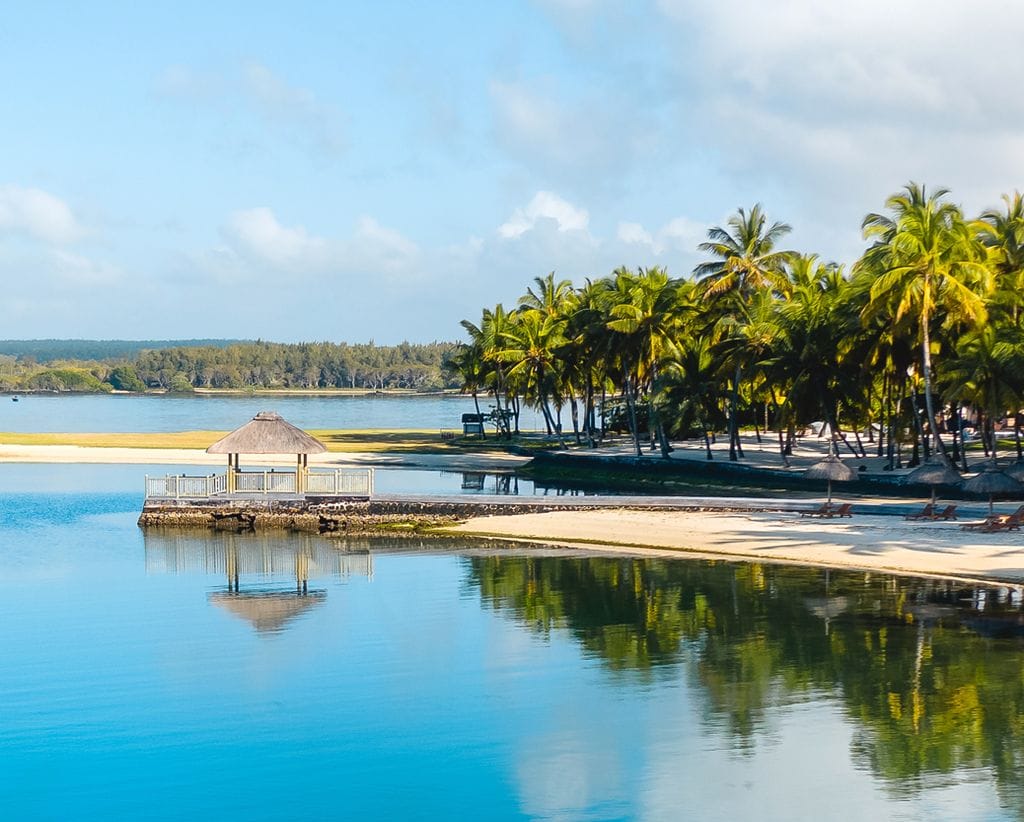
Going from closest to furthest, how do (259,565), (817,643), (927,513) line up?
(817,643) < (259,565) < (927,513)

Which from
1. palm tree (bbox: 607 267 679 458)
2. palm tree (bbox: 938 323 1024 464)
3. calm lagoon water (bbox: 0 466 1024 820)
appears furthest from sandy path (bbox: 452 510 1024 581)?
palm tree (bbox: 607 267 679 458)

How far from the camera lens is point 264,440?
48.6 m

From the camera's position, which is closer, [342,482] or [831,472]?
[831,472]

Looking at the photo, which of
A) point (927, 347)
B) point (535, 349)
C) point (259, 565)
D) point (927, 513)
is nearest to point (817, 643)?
point (927, 513)

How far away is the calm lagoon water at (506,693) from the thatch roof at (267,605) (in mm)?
142

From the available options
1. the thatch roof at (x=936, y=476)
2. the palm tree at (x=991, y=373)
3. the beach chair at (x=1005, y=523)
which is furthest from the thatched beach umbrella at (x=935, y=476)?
the palm tree at (x=991, y=373)

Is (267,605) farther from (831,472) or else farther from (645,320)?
(645,320)

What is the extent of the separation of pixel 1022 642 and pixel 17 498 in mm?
44797

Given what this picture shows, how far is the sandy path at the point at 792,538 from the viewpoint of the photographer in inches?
1506

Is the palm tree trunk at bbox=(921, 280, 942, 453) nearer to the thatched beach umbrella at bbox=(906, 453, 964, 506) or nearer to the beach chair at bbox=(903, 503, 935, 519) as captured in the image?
the thatched beach umbrella at bbox=(906, 453, 964, 506)

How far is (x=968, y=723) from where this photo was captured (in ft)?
76.2

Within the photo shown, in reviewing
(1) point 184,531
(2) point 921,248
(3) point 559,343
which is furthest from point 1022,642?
(3) point 559,343

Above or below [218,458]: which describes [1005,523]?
below

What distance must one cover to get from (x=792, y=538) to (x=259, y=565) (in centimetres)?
1717
